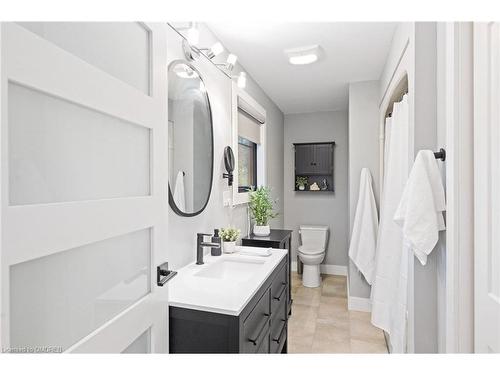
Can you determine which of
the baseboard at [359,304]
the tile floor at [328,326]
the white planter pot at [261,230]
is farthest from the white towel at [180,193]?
the baseboard at [359,304]

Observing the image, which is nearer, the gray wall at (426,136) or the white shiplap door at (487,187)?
the white shiplap door at (487,187)

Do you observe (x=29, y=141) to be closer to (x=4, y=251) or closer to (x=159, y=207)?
(x=4, y=251)

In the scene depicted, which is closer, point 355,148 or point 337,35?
point 337,35

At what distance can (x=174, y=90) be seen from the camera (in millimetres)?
1532

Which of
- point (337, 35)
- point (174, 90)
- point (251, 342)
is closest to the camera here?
point (251, 342)

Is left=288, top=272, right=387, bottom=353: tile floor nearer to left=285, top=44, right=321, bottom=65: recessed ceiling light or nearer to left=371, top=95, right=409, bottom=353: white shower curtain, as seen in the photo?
left=371, top=95, right=409, bottom=353: white shower curtain

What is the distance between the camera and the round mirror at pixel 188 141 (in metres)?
1.53

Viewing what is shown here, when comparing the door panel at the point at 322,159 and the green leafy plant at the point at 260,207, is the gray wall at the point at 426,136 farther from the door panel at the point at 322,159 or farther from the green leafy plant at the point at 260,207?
the door panel at the point at 322,159

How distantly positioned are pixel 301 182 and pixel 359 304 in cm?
192

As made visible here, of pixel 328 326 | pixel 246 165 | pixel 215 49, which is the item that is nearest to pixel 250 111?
pixel 246 165

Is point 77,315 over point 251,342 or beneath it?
over

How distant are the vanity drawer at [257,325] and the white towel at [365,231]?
1694mm
